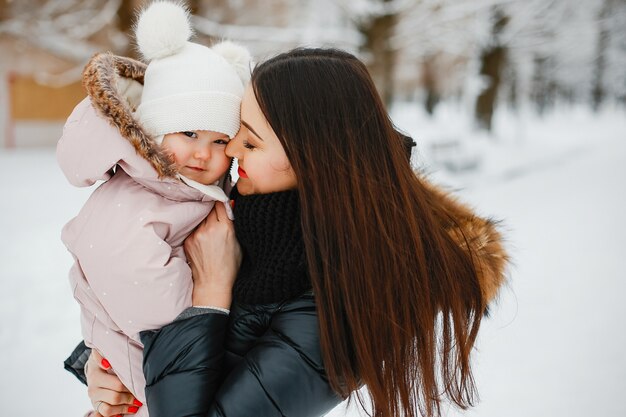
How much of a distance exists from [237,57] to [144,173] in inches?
27.5

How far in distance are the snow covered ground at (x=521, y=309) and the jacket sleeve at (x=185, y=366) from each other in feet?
3.80

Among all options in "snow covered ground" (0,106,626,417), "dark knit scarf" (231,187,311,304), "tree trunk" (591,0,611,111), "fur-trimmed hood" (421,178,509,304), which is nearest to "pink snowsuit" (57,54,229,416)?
"dark knit scarf" (231,187,311,304)

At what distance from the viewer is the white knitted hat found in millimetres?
1706

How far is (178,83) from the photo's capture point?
1721mm

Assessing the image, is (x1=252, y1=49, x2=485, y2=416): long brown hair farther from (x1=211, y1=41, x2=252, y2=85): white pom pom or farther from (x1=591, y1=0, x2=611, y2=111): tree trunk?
(x1=591, y1=0, x2=611, y2=111): tree trunk

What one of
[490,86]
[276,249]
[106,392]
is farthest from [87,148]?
[490,86]

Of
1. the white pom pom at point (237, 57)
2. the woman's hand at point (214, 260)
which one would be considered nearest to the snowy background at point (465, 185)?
the white pom pom at point (237, 57)

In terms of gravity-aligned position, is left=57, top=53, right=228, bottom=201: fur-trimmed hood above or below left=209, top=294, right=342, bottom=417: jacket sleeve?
above

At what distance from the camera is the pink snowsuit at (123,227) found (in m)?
1.42

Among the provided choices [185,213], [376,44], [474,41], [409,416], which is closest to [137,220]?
[185,213]

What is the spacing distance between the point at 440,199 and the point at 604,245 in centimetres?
551

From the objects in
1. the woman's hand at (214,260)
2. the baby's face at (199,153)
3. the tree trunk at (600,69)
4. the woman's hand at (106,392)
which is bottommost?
the tree trunk at (600,69)

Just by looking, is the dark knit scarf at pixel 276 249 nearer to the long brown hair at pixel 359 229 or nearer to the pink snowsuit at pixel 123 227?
the long brown hair at pixel 359 229

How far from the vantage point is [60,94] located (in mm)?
17062
